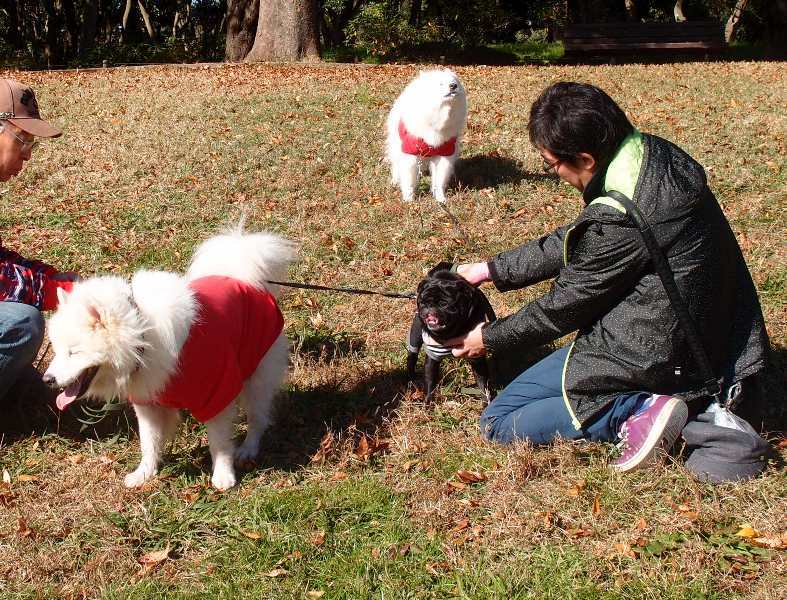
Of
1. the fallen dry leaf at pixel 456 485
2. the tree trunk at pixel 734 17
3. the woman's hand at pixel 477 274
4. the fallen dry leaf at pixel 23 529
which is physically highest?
the tree trunk at pixel 734 17

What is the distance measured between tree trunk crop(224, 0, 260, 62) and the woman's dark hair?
16.2m

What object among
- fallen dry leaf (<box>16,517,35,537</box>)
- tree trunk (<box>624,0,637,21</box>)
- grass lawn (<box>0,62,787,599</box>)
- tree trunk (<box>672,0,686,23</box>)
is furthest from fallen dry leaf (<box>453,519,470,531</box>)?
tree trunk (<box>672,0,686,23</box>)

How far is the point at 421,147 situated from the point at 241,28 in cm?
1298

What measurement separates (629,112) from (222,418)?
8.57 metres

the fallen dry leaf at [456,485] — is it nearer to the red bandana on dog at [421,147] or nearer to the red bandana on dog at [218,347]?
the red bandana on dog at [218,347]

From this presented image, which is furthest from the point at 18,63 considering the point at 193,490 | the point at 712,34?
the point at 193,490

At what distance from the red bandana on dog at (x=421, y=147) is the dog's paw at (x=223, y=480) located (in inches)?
180

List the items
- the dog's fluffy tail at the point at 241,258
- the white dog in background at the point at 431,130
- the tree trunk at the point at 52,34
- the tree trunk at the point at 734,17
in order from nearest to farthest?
the dog's fluffy tail at the point at 241,258 → the white dog in background at the point at 431,130 → the tree trunk at the point at 734,17 → the tree trunk at the point at 52,34

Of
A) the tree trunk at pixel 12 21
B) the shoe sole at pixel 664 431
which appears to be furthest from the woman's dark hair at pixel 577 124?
the tree trunk at pixel 12 21

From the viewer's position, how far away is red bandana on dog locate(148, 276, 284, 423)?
10.6ft

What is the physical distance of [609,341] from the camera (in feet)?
10.7

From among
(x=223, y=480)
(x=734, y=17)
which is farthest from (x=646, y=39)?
(x=223, y=480)

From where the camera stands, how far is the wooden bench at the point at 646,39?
16656mm

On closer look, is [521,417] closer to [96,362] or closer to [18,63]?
[96,362]
